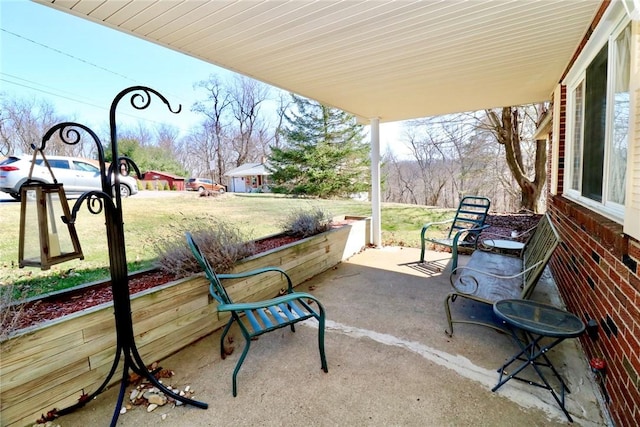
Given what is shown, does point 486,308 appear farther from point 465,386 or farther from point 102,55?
point 102,55

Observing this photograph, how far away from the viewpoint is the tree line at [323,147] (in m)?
8.68

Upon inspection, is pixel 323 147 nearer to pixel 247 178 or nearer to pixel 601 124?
pixel 247 178

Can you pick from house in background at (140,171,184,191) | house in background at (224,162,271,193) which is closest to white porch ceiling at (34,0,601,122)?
house in background at (140,171,184,191)

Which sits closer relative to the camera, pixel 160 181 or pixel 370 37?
pixel 370 37

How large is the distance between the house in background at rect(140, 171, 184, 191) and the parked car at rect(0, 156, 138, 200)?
6018 millimetres

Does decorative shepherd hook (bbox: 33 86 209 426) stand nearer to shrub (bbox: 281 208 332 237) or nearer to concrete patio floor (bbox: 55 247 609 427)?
concrete patio floor (bbox: 55 247 609 427)

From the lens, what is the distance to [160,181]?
12242 millimetres

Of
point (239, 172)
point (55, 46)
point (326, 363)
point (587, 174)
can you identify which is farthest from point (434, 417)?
point (239, 172)

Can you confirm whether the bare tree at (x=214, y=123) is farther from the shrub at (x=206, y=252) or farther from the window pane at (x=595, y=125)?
the window pane at (x=595, y=125)

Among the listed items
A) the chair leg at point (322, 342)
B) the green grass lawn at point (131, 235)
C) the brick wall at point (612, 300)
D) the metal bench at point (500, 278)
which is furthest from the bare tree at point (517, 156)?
the chair leg at point (322, 342)

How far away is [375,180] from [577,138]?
288 centimetres

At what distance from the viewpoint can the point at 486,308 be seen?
119 inches

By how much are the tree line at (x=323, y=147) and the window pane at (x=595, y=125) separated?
6.77 metres

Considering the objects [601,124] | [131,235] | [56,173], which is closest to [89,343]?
[131,235]
